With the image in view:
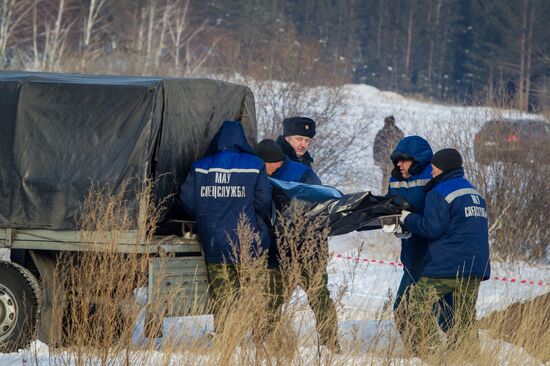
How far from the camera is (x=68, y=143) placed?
8078 millimetres

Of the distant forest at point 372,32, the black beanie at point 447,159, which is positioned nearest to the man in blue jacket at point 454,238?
the black beanie at point 447,159

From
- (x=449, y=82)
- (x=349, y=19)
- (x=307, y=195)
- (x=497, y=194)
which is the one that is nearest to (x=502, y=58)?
(x=449, y=82)

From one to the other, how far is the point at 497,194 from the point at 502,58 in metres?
49.0

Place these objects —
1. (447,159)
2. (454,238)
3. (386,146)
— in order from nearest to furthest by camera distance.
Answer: (454,238) < (447,159) < (386,146)

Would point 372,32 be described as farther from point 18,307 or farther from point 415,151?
point 18,307

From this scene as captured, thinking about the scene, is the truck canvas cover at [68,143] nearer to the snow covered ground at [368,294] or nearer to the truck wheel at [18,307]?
the truck wheel at [18,307]

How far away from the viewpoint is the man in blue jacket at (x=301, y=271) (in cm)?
675

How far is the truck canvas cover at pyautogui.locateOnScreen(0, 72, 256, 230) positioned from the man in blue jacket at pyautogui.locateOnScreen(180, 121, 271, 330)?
280 mm

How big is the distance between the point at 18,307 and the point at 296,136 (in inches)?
115

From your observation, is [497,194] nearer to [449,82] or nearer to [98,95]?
[98,95]

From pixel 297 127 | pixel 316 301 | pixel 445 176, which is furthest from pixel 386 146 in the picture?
pixel 316 301

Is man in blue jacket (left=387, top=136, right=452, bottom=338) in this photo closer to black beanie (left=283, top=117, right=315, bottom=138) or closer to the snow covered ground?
the snow covered ground

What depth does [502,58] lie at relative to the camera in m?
63.2

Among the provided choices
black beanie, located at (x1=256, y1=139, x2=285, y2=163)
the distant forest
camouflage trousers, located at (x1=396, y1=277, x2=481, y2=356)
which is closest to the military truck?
black beanie, located at (x1=256, y1=139, x2=285, y2=163)
